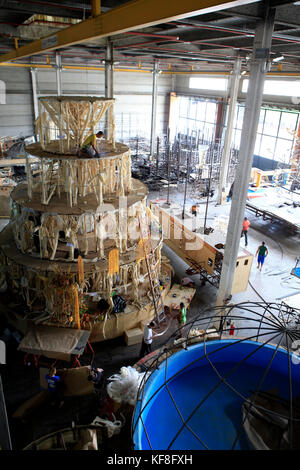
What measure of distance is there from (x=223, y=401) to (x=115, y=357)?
5.24m

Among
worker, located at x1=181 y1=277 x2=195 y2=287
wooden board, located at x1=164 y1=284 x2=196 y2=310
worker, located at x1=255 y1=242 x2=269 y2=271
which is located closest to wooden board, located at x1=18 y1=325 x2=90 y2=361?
wooden board, located at x1=164 y1=284 x2=196 y2=310

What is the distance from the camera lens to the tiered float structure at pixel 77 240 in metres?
10.5

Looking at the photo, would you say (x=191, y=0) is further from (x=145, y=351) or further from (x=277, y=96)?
(x=277, y=96)

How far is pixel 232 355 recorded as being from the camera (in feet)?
22.7

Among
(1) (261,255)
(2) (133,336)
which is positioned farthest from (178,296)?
(1) (261,255)

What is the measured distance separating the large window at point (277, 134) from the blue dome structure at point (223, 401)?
68.1 ft

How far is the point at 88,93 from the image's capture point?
1267 inches

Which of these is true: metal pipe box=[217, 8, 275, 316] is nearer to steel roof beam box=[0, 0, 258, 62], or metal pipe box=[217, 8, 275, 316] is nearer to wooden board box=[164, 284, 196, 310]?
wooden board box=[164, 284, 196, 310]

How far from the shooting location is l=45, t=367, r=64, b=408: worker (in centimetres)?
841

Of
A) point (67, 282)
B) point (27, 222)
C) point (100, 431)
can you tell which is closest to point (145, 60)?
point (27, 222)

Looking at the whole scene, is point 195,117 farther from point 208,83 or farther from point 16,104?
point 16,104

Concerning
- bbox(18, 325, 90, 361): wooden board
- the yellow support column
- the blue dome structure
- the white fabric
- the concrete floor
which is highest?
the yellow support column

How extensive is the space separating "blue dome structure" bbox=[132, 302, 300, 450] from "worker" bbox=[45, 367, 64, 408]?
335 cm

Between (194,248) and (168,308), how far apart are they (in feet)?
10.6
